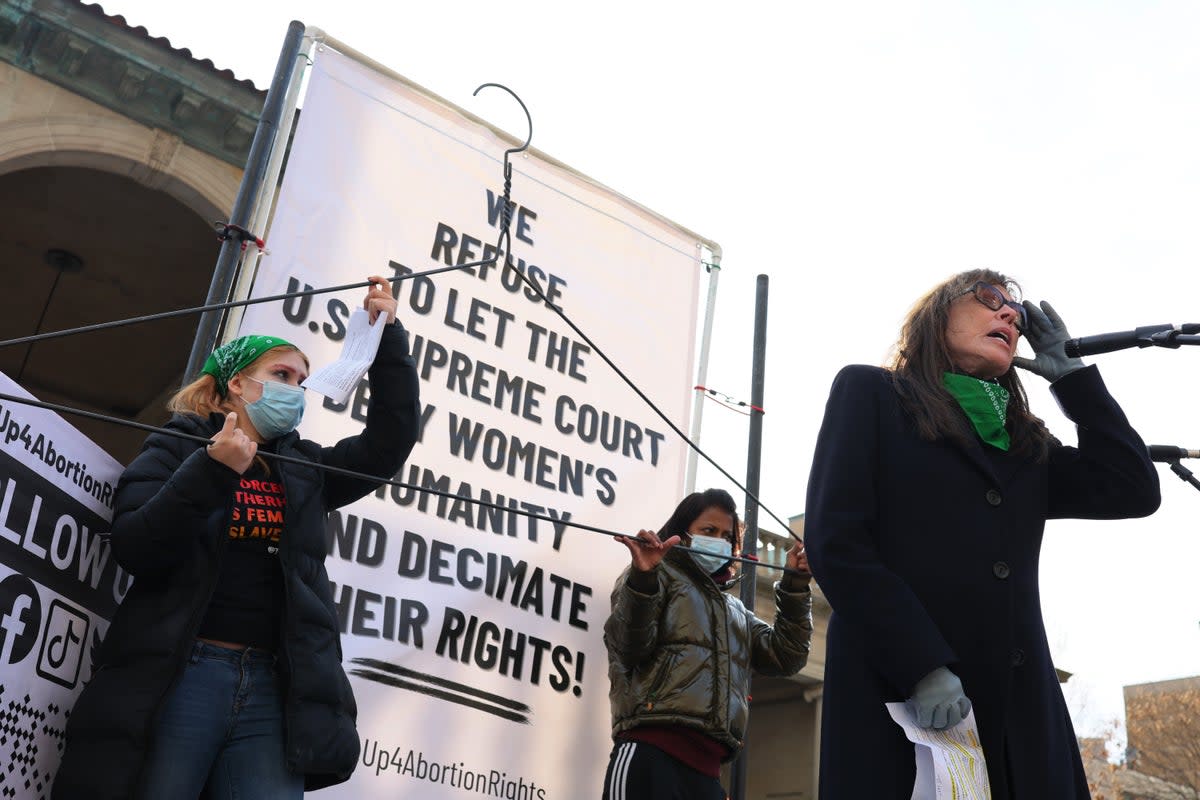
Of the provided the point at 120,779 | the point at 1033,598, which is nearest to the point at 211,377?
the point at 120,779

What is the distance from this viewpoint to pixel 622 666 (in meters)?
3.87

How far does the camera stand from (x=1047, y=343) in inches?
93.5

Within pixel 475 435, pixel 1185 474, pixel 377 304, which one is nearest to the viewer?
pixel 1185 474

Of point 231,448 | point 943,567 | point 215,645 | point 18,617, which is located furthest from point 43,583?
point 943,567

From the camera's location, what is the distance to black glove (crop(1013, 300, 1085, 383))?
2.34 metres

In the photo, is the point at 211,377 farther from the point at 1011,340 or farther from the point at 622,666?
the point at 1011,340

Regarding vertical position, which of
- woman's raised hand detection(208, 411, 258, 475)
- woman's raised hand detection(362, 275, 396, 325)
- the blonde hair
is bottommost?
woman's raised hand detection(208, 411, 258, 475)

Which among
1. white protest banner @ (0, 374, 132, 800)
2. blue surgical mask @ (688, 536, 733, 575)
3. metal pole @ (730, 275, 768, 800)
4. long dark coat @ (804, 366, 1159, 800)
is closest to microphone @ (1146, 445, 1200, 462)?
long dark coat @ (804, 366, 1159, 800)

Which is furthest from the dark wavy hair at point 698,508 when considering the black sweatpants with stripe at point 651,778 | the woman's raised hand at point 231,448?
the woman's raised hand at point 231,448

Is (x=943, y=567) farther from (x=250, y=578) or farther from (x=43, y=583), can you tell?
(x=43, y=583)

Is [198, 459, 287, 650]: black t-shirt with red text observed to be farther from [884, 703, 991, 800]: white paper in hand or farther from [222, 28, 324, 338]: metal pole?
[884, 703, 991, 800]: white paper in hand

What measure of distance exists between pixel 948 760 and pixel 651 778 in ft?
6.29

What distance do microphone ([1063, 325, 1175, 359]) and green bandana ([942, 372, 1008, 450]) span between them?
0.63 feet

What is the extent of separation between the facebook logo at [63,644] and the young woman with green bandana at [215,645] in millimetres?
69
